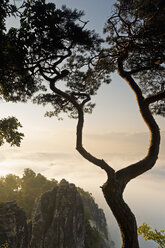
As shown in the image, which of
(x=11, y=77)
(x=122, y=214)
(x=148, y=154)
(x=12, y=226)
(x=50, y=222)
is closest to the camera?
(x=122, y=214)

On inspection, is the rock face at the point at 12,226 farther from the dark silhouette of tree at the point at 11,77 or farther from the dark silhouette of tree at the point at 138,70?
the dark silhouette of tree at the point at 138,70

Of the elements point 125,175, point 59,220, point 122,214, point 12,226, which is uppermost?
point 125,175

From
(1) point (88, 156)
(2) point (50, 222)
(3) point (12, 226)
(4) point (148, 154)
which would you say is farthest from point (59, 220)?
(4) point (148, 154)

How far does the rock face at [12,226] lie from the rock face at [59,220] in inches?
154

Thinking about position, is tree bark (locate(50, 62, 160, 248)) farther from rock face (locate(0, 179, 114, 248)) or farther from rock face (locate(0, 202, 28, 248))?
rock face (locate(0, 179, 114, 248))

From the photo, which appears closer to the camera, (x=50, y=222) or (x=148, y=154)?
(x=148, y=154)

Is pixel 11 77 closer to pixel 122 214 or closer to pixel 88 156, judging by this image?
pixel 88 156

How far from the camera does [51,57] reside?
7.20 meters

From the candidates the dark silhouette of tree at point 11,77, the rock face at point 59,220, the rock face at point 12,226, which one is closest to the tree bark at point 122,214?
the dark silhouette of tree at point 11,77

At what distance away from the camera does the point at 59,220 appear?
26406mm

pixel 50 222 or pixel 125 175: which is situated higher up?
pixel 125 175

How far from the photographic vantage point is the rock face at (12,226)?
18438 millimetres

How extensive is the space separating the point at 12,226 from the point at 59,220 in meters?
9.76

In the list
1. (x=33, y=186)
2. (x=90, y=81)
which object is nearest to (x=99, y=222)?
(x=33, y=186)
